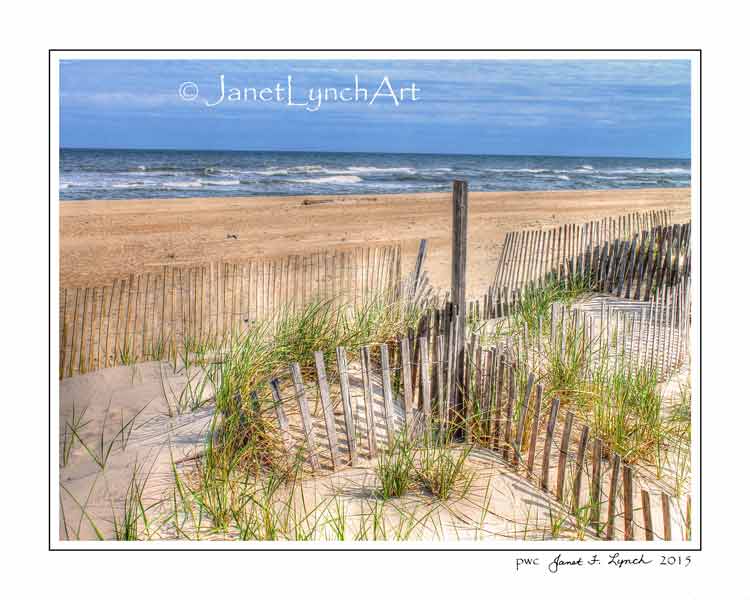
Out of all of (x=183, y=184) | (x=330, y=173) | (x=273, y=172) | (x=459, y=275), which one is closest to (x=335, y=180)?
(x=330, y=173)

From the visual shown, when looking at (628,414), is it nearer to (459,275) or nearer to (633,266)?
(459,275)

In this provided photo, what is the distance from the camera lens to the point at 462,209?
459 centimetres

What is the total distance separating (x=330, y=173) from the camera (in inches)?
895

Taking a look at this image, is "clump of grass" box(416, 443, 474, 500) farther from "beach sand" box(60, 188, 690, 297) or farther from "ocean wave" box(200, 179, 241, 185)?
"ocean wave" box(200, 179, 241, 185)

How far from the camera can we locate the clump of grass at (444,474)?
12.8 ft

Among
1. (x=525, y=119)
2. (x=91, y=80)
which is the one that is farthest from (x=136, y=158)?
(x=91, y=80)

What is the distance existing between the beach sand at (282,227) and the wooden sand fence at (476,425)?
5581 millimetres

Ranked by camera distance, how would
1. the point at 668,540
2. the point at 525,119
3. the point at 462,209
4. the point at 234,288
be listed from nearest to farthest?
the point at 668,540
the point at 462,209
the point at 234,288
the point at 525,119

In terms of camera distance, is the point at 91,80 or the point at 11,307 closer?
the point at 11,307

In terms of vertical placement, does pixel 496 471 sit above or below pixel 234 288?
below

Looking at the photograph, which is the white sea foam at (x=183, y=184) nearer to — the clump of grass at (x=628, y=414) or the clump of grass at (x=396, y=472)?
the clump of grass at (x=628, y=414)

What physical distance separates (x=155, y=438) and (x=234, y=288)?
109 inches

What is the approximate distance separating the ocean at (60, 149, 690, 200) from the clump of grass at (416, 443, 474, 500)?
51.1 feet
